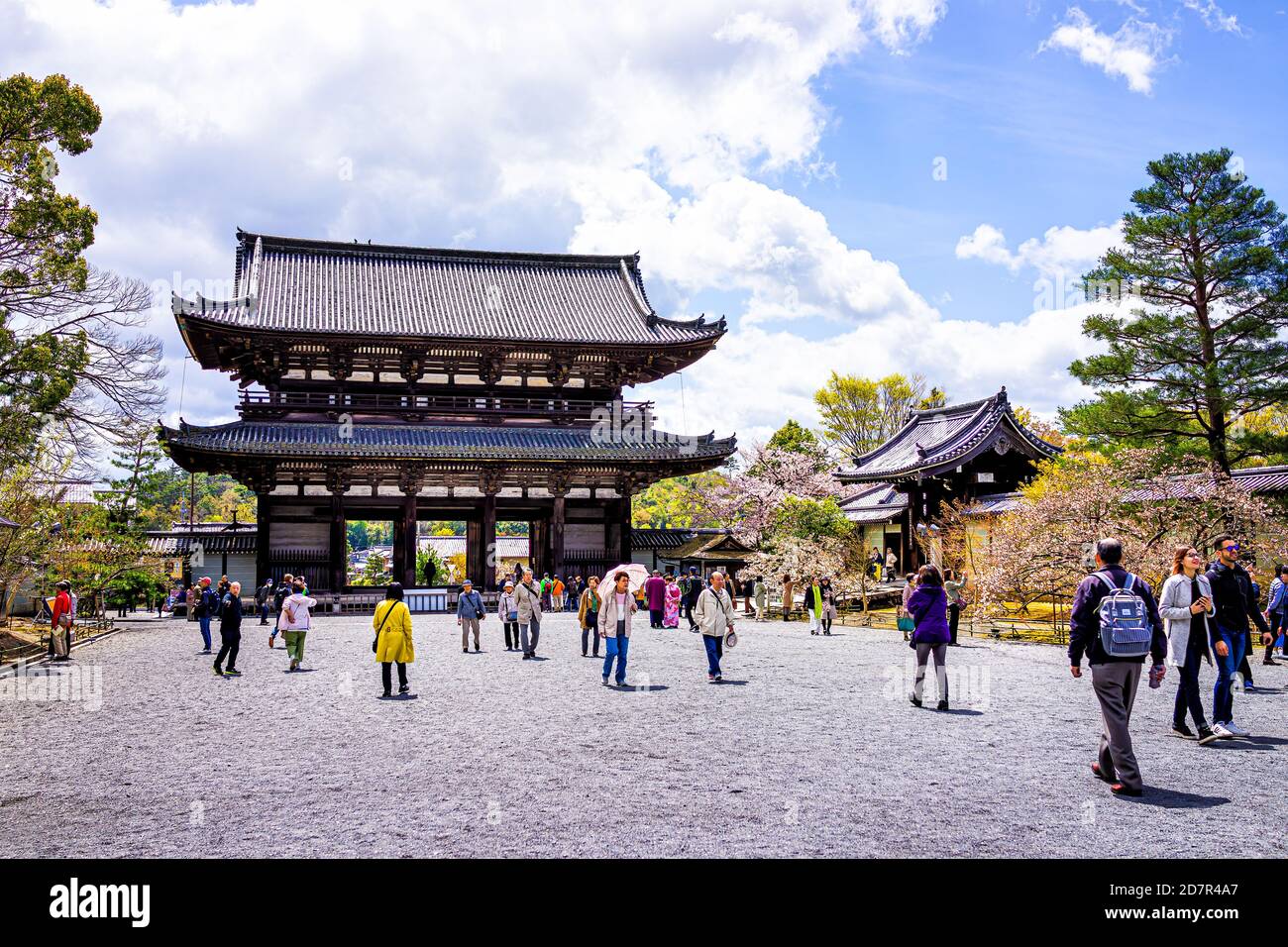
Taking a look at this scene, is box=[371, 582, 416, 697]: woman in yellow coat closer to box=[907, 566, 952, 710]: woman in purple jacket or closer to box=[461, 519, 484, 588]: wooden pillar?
box=[907, 566, 952, 710]: woman in purple jacket

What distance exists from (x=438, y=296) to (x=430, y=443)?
26.5 ft

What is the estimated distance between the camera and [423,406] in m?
34.7

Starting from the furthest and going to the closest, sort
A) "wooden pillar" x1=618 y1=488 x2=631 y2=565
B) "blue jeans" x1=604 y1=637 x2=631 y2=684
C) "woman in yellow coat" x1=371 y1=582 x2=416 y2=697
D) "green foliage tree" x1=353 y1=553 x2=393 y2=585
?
1. "green foliage tree" x1=353 y1=553 x2=393 y2=585
2. "wooden pillar" x1=618 y1=488 x2=631 y2=565
3. "blue jeans" x1=604 y1=637 x2=631 y2=684
4. "woman in yellow coat" x1=371 y1=582 x2=416 y2=697

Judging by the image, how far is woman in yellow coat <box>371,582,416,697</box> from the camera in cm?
1341

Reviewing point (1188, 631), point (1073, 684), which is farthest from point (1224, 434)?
point (1188, 631)

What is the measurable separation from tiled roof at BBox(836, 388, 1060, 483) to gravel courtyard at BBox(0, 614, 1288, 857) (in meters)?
17.7

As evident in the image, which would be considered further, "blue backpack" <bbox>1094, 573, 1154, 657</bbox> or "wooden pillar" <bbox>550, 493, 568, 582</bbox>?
"wooden pillar" <bbox>550, 493, 568, 582</bbox>

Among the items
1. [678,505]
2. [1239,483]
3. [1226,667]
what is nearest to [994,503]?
[1239,483]

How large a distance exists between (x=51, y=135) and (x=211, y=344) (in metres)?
17.1

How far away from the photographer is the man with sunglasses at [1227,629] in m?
9.53

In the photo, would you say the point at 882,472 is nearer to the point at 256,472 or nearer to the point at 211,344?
the point at 256,472

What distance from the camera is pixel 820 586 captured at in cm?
2516

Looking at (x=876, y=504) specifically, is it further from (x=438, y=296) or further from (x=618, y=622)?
(x=618, y=622)

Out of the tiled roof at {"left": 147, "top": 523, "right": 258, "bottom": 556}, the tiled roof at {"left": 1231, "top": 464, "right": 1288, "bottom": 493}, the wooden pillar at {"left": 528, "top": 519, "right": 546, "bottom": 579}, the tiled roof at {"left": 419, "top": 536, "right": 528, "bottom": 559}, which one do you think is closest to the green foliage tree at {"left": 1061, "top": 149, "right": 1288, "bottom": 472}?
the tiled roof at {"left": 1231, "top": 464, "right": 1288, "bottom": 493}
